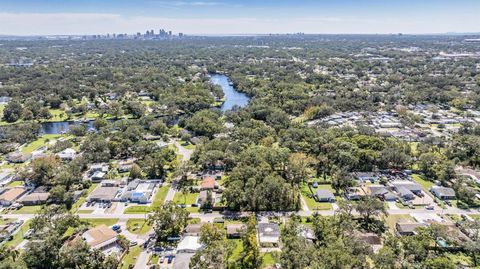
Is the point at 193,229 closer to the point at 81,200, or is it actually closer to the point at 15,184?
the point at 81,200

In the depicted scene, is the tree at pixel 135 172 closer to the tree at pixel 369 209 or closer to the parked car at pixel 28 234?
the parked car at pixel 28 234

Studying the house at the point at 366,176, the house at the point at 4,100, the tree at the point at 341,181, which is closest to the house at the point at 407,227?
the tree at the point at 341,181

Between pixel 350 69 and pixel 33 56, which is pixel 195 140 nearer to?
pixel 350 69

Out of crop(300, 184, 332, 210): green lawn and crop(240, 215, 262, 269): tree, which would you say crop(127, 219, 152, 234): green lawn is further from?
crop(300, 184, 332, 210): green lawn

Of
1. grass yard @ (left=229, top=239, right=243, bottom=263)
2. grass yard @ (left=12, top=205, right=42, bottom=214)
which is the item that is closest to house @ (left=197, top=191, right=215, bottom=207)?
grass yard @ (left=229, top=239, right=243, bottom=263)

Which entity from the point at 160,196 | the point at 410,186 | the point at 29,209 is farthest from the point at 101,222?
the point at 410,186

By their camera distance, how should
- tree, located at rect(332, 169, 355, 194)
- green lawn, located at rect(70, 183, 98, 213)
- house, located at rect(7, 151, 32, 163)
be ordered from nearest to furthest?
green lawn, located at rect(70, 183, 98, 213) < tree, located at rect(332, 169, 355, 194) < house, located at rect(7, 151, 32, 163)
